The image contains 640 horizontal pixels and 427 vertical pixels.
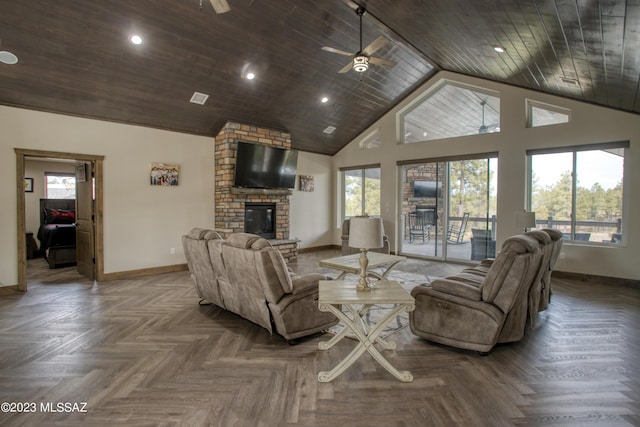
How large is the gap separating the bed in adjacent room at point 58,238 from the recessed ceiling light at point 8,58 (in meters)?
3.47

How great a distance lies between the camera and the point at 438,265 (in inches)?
270

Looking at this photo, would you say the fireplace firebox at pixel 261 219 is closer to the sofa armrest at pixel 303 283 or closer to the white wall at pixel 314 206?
the white wall at pixel 314 206

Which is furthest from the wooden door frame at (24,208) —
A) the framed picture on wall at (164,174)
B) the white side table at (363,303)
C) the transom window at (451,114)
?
the transom window at (451,114)

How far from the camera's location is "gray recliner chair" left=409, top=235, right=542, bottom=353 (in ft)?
9.00

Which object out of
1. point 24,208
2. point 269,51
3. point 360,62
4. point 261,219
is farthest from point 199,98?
point 24,208

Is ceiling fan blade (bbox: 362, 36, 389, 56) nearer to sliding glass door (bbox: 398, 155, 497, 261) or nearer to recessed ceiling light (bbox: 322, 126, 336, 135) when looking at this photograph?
recessed ceiling light (bbox: 322, 126, 336, 135)

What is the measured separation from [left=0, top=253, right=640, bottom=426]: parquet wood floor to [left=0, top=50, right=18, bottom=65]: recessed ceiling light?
3066 mm

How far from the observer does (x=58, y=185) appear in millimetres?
8406

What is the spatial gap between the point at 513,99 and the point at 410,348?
17.9 ft

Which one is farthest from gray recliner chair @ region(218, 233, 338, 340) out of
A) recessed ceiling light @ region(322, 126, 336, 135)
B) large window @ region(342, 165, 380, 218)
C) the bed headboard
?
the bed headboard

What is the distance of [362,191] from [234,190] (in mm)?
3728

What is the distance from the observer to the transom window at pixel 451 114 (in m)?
6.66

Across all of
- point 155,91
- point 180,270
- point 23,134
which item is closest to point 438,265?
point 180,270

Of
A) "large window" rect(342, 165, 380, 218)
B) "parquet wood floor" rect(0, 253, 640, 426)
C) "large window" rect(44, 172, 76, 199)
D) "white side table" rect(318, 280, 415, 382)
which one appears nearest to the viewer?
"parquet wood floor" rect(0, 253, 640, 426)
